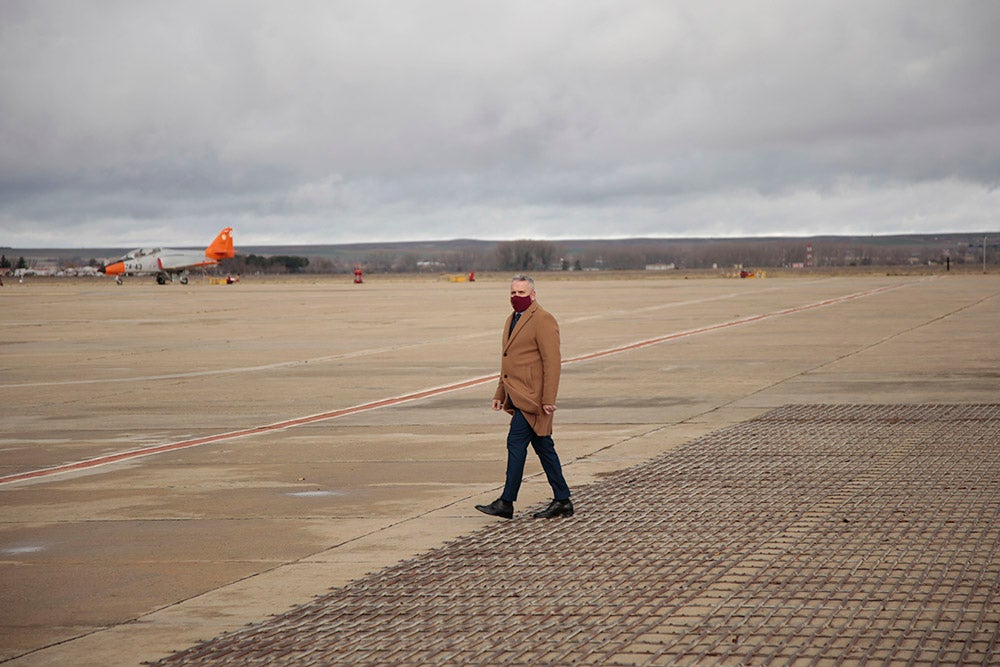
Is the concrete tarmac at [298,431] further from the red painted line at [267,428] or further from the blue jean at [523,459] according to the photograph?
the blue jean at [523,459]

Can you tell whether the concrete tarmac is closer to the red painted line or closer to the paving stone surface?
the red painted line

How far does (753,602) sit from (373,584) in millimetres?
2214

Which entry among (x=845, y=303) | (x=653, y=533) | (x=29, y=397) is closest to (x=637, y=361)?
(x=29, y=397)

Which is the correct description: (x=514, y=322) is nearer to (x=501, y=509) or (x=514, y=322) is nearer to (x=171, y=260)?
(x=501, y=509)

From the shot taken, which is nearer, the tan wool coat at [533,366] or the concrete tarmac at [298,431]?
the concrete tarmac at [298,431]

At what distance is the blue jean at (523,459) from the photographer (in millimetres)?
9461

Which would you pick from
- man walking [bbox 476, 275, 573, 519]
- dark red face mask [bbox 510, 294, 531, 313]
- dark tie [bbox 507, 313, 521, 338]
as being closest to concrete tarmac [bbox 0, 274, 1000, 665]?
man walking [bbox 476, 275, 573, 519]

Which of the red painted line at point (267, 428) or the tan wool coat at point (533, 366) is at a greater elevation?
the tan wool coat at point (533, 366)

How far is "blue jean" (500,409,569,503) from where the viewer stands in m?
9.46

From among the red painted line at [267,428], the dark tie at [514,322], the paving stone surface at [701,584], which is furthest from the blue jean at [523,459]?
the red painted line at [267,428]

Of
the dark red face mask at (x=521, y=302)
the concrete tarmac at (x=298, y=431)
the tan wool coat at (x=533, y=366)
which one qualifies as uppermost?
the dark red face mask at (x=521, y=302)

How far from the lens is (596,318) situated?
1467 inches

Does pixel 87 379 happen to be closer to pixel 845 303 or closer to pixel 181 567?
pixel 181 567

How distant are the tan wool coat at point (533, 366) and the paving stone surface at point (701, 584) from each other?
828 millimetres
